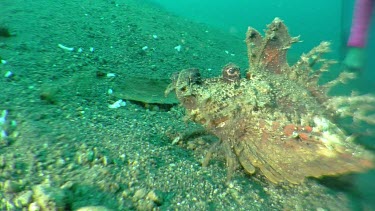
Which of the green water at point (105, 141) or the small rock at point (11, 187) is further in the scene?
the green water at point (105, 141)

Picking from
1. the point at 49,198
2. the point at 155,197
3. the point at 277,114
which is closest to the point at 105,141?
the point at 155,197

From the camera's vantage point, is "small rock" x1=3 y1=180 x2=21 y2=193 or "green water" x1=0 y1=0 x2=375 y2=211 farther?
"green water" x1=0 y1=0 x2=375 y2=211

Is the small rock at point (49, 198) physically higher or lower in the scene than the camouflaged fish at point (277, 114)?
lower

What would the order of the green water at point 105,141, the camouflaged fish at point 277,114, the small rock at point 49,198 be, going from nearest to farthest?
the small rock at point 49,198, the green water at point 105,141, the camouflaged fish at point 277,114

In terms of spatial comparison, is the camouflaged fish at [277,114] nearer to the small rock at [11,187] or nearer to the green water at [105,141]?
the green water at [105,141]

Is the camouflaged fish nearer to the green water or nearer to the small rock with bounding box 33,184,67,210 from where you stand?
the green water

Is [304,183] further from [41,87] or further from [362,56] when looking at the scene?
[41,87]

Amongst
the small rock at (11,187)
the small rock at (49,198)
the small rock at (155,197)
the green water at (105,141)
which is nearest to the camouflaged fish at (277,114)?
the green water at (105,141)

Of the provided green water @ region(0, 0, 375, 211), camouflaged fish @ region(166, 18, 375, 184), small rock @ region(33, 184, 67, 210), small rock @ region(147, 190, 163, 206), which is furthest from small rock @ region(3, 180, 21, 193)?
camouflaged fish @ region(166, 18, 375, 184)

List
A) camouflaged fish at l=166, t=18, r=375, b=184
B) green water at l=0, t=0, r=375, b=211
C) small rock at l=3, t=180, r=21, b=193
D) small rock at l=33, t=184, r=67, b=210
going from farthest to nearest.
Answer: camouflaged fish at l=166, t=18, r=375, b=184 < green water at l=0, t=0, r=375, b=211 < small rock at l=3, t=180, r=21, b=193 < small rock at l=33, t=184, r=67, b=210
